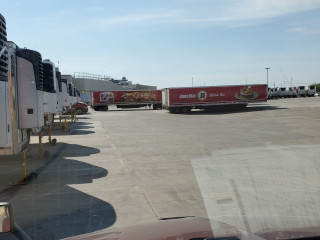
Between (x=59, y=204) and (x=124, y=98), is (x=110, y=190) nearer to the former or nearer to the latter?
(x=59, y=204)

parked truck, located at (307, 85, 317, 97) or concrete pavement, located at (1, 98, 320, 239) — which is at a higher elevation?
parked truck, located at (307, 85, 317, 97)

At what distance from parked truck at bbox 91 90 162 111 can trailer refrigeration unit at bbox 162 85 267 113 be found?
13388 millimetres

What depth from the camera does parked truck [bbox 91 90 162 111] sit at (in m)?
56.3

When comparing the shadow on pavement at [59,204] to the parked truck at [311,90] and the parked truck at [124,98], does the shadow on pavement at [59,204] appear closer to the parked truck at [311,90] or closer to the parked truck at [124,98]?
the parked truck at [124,98]

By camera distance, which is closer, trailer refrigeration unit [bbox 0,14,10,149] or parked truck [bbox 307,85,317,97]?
trailer refrigeration unit [bbox 0,14,10,149]

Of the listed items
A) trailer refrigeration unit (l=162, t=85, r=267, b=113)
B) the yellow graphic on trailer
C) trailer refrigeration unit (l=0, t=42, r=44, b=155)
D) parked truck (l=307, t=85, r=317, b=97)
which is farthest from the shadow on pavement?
parked truck (l=307, t=85, r=317, b=97)

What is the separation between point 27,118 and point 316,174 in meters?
6.64

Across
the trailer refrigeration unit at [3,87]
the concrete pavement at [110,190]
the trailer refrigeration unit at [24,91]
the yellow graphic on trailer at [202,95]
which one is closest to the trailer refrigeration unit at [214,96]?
the yellow graphic on trailer at [202,95]

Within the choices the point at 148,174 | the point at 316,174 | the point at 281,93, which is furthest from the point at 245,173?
the point at 281,93

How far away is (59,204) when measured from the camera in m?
6.70

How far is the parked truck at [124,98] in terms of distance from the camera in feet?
185

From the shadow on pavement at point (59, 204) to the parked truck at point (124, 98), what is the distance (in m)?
46.2

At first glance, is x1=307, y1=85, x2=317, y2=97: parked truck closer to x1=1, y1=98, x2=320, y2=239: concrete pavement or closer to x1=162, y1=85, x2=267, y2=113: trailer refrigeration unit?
x1=162, y1=85, x2=267, y2=113: trailer refrigeration unit

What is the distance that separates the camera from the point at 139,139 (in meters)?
17.3
